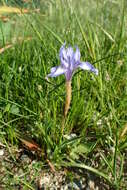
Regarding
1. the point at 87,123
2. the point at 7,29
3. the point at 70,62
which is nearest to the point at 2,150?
the point at 87,123

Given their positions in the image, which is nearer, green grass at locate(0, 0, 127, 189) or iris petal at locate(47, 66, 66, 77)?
iris petal at locate(47, 66, 66, 77)

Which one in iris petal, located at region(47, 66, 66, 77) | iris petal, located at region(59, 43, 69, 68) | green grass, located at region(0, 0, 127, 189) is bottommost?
green grass, located at region(0, 0, 127, 189)

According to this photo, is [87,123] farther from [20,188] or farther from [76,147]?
[20,188]

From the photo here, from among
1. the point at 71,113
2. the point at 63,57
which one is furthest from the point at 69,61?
the point at 71,113

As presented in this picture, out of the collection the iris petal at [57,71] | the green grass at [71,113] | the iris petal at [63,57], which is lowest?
the green grass at [71,113]

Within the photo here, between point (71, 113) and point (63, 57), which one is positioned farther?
point (71, 113)

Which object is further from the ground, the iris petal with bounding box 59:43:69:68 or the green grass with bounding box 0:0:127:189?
the iris petal with bounding box 59:43:69:68

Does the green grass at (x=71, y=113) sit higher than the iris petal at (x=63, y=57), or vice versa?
the iris petal at (x=63, y=57)

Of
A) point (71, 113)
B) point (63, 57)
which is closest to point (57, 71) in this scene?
point (63, 57)

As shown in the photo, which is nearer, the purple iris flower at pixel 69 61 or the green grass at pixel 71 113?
the purple iris flower at pixel 69 61

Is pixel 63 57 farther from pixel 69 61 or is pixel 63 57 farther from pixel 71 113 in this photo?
pixel 71 113

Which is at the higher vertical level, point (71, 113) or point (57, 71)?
point (57, 71)

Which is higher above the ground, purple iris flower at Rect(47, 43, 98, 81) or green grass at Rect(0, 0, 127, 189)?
purple iris flower at Rect(47, 43, 98, 81)
